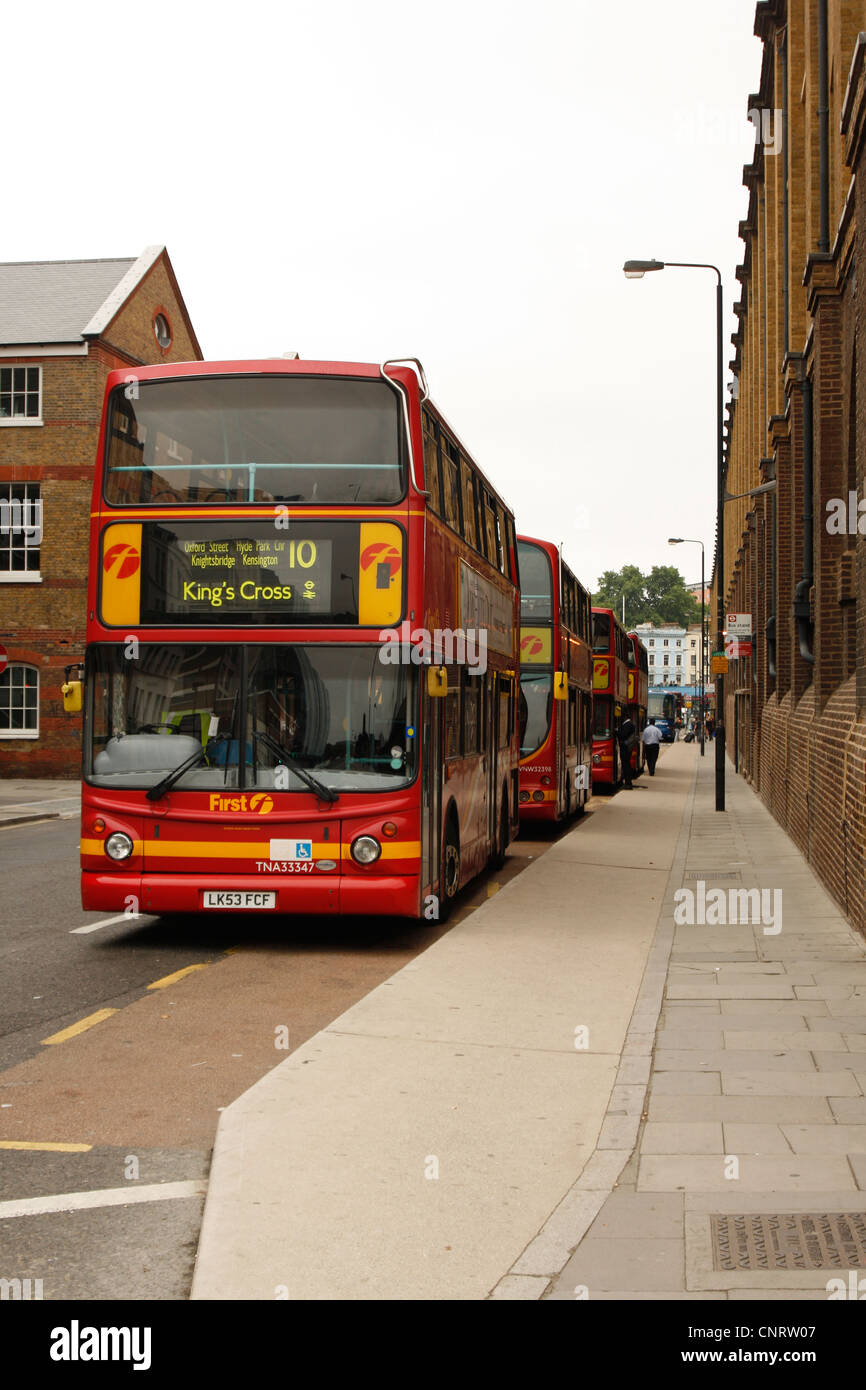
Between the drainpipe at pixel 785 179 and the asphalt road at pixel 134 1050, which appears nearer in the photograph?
the asphalt road at pixel 134 1050

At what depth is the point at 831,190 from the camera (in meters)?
16.2

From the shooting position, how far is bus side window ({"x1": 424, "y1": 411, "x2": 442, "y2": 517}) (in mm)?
10602

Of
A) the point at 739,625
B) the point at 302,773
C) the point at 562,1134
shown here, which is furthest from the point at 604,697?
the point at 562,1134

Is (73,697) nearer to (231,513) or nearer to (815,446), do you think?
(231,513)

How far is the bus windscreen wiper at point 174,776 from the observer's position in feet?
32.8

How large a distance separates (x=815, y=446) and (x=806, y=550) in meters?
2.61

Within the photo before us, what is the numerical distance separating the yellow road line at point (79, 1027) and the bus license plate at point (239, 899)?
6.43ft

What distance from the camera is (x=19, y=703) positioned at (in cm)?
3384

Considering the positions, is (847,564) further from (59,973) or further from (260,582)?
(59,973)

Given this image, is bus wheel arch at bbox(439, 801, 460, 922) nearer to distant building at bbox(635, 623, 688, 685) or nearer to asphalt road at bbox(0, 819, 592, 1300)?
asphalt road at bbox(0, 819, 592, 1300)

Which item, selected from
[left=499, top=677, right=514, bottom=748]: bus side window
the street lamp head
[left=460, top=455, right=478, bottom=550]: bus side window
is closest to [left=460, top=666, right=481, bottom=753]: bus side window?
[left=460, top=455, right=478, bottom=550]: bus side window

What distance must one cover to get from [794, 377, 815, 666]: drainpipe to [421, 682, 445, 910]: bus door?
323 inches

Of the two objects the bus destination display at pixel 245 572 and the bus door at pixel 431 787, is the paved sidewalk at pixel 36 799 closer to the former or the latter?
the bus door at pixel 431 787

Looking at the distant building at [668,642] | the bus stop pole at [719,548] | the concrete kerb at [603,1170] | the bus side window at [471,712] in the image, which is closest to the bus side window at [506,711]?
the bus side window at [471,712]
